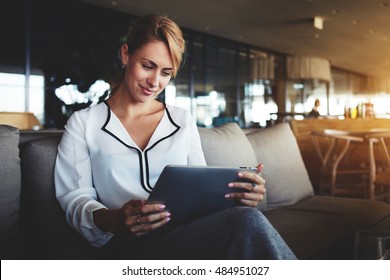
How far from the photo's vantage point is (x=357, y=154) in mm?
4496

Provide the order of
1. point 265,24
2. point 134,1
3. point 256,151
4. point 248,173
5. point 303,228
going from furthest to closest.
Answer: point 265,24 → point 134,1 → point 256,151 → point 303,228 → point 248,173

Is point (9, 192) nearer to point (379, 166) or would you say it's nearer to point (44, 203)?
point (44, 203)

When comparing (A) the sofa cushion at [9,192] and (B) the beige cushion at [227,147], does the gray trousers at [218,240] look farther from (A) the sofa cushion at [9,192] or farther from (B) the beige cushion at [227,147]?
(B) the beige cushion at [227,147]

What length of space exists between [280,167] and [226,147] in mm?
440

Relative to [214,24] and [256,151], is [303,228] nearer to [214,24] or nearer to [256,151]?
[256,151]

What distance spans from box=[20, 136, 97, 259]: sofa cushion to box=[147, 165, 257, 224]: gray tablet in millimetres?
383

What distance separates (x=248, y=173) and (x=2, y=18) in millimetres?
6145

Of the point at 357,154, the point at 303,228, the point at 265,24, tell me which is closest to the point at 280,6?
the point at 265,24

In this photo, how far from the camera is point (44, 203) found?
1333mm

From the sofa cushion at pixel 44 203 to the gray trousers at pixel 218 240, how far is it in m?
0.28

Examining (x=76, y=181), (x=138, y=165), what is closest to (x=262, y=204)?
(x=138, y=165)

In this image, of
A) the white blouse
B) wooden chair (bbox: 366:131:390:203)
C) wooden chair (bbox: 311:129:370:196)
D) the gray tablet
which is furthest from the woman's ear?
wooden chair (bbox: 311:129:370:196)
